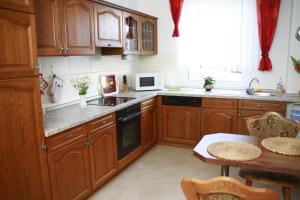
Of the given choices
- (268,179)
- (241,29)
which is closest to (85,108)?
(268,179)

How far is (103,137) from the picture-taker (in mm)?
2641

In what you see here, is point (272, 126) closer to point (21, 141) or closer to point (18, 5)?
point (21, 141)

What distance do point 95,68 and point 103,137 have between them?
3.78 ft

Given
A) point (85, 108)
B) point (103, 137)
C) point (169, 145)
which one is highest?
point (85, 108)

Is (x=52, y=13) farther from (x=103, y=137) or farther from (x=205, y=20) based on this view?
(x=205, y=20)

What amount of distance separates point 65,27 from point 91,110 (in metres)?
0.83

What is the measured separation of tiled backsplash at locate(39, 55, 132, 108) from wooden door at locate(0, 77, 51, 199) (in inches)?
34.1

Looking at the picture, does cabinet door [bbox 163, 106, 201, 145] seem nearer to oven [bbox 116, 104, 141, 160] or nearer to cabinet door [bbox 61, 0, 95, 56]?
oven [bbox 116, 104, 141, 160]

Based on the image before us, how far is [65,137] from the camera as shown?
216cm

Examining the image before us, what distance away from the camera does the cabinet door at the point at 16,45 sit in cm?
160

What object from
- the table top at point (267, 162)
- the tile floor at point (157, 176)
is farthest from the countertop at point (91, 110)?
the table top at point (267, 162)

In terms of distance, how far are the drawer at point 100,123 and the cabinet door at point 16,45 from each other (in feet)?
2.67

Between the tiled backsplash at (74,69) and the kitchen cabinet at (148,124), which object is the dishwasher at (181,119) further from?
the tiled backsplash at (74,69)

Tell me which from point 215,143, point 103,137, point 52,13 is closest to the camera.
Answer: point 215,143
